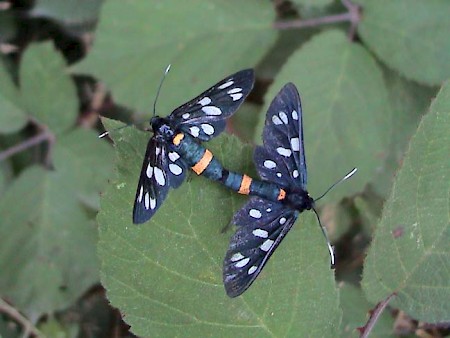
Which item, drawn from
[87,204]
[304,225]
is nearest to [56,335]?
[87,204]

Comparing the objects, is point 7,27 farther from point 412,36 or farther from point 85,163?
point 412,36

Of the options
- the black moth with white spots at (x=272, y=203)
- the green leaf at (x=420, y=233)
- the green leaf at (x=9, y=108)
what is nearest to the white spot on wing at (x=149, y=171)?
the black moth with white spots at (x=272, y=203)

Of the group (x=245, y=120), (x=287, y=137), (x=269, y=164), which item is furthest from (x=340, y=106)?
(x=269, y=164)

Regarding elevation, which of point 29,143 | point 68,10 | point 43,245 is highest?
point 68,10

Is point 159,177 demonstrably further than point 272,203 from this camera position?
No

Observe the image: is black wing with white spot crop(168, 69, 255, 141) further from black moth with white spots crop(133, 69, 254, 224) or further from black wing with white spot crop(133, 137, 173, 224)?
black wing with white spot crop(133, 137, 173, 224)

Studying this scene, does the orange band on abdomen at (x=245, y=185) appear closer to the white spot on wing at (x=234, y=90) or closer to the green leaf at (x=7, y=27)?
the white spot on wing at (x=234, y=90)
